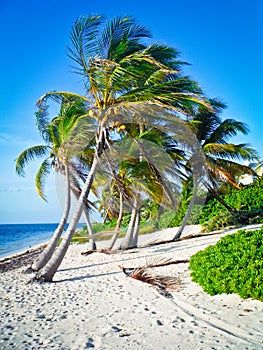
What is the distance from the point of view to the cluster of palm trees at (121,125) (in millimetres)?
8266

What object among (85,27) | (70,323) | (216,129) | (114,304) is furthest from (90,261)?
(216,129)

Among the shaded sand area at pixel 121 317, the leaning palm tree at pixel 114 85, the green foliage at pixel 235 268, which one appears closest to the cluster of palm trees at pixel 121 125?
the leaning palm tree at pixel 114 85

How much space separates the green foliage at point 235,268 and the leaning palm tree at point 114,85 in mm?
3587

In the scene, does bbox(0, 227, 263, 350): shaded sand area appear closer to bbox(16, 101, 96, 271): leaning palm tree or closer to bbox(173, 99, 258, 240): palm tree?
bbox(16, 101, 96, 271): leaning palm tree

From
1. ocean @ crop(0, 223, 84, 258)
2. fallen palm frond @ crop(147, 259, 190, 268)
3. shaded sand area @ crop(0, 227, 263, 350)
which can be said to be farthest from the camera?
ocean @ crop(0, 223, 84, 258)

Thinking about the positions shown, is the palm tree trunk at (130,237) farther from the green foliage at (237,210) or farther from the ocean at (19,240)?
the ocean at (19,240)

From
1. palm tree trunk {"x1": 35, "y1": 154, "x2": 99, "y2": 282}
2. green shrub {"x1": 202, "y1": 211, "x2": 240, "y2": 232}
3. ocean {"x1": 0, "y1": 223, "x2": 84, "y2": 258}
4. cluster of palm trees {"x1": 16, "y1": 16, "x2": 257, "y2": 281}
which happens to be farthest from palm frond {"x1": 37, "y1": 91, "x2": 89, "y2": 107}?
ocean {"x1": 0, "y1": 223, "x2": 84, "y2": 258}

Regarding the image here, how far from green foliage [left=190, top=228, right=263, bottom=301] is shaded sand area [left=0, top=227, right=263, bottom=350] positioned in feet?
0.59

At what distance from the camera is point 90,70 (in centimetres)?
842

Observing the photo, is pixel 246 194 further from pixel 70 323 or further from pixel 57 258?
pixel 70 323

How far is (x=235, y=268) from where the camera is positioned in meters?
5.20

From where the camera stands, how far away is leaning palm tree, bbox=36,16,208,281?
26.7 feet

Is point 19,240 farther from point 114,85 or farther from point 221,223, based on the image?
point 114,85

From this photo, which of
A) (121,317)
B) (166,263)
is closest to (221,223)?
(166,263)
